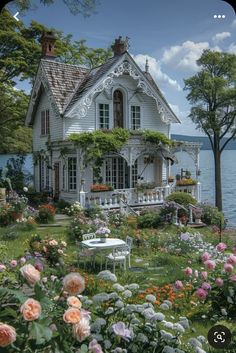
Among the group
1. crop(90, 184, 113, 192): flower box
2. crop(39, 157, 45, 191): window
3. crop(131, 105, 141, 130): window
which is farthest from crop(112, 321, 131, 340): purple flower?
crop(39, 157, 45, 191): window

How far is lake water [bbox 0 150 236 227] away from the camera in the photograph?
6.36m

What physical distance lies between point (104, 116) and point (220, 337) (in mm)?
13955

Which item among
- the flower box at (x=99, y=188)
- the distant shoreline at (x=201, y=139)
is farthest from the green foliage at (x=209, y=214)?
the distant shoreline at (x=201, y=139)

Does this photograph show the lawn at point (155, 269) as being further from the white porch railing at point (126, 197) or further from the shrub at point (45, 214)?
the white porch railing at point (126, 197)

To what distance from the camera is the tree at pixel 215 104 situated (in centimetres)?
526

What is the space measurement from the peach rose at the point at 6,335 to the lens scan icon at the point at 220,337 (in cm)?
138

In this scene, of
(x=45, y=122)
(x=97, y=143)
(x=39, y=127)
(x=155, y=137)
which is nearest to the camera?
(x=97, y=143)

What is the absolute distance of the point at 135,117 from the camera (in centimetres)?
1692

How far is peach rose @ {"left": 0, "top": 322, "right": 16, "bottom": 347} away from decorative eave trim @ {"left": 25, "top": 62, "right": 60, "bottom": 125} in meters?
13.9

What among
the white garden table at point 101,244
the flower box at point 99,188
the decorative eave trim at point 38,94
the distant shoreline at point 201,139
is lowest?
the white garden table at point 101,244

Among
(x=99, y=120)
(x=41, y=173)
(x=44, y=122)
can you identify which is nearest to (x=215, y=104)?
(x=99, y=120)

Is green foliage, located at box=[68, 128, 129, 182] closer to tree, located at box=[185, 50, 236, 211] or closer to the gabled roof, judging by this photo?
the gabled roof

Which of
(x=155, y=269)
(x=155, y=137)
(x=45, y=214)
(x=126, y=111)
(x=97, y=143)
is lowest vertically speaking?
(x=155, y=269)

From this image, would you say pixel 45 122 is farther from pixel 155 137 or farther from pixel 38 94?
pixel 155 137
